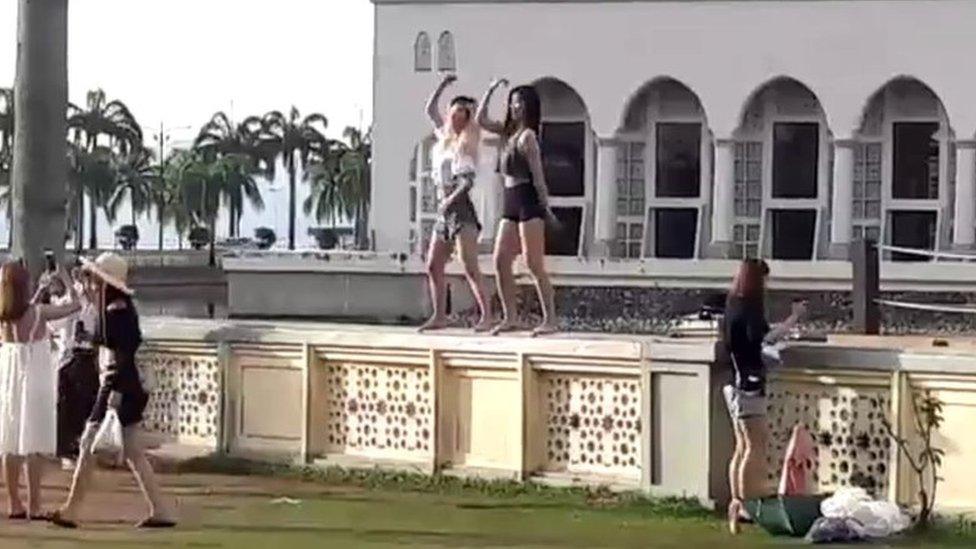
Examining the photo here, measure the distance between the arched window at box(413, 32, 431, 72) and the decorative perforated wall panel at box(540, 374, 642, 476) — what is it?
1503 inches

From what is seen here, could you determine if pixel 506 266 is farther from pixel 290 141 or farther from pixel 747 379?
pixel 290 141

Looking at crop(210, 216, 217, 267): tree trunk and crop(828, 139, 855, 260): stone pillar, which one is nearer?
crop(828, 139, 855, 260): stone pillar

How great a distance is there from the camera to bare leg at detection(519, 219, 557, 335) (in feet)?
49.2

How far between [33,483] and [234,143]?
95.7 meters

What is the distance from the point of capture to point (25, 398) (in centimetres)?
1330

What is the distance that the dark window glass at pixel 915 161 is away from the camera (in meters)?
49.1

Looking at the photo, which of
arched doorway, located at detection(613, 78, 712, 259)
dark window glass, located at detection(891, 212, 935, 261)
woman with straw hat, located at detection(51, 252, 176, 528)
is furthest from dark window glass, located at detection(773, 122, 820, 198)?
woman with straw hat, located at detection(51, 252, 176, 528)

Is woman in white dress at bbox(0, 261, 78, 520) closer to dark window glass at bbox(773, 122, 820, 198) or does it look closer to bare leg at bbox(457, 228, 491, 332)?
bare leg at bbox(457, 228, 491, 332)

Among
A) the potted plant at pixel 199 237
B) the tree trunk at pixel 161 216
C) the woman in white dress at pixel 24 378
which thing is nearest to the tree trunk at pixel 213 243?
the potted plant at pixel 199 237

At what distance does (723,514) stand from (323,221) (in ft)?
331

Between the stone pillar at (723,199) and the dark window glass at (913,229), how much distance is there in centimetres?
373

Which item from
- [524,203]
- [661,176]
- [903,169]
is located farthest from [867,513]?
[661,176]

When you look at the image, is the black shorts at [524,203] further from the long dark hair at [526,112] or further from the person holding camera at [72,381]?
the person holding camera at [72,381]

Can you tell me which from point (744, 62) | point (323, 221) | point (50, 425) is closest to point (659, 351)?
point (50, 425)
